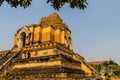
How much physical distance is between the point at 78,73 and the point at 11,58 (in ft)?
31.9

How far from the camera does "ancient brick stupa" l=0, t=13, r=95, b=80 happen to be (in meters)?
21.8

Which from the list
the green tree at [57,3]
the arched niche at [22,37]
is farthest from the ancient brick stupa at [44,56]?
the green tree at [57,3]

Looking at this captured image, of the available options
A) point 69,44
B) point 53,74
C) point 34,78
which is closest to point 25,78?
point 34,78

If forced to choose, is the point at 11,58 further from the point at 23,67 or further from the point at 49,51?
the point at 49,51

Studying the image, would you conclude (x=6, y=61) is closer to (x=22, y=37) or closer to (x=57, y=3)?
(x=22, y=37)

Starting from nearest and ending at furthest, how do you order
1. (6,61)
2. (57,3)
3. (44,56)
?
(57,3) < (44,56) < (6,61)

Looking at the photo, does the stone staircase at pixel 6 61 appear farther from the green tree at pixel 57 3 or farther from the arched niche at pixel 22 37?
the green tree at pixel 57 3

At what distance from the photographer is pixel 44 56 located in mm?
23781

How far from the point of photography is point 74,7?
6.13 meters

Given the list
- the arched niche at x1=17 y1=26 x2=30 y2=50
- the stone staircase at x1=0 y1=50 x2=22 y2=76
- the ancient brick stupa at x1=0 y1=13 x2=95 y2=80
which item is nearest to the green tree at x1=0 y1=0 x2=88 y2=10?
the ancient brick stupa at x1=0 y1=13 x2=95 y2=80

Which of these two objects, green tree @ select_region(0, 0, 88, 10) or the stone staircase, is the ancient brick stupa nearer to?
the stone staircase

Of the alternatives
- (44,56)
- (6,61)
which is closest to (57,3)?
(44,56)

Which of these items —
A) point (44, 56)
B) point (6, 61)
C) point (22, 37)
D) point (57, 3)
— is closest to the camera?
point (57, 3)

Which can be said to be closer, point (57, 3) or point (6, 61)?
point (57, 3)
